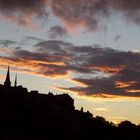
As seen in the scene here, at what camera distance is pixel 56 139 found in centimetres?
9519

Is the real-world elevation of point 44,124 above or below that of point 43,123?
below

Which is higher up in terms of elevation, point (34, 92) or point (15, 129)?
point (34, 92)

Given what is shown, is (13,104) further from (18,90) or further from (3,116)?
(18,90)

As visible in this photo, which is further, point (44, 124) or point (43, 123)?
point (43, 123)

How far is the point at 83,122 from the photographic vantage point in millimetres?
154250

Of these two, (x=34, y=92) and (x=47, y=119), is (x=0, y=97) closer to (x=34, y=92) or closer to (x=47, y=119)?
(x=47, y=119)

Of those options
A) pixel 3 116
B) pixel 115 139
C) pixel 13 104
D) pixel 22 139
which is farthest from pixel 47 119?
pixel 22 139

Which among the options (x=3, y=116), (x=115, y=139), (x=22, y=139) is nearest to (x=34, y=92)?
(x=3, y=116)

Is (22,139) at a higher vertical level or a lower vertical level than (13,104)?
lower

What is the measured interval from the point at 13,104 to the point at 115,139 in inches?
1325

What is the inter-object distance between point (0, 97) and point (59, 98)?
50736mm

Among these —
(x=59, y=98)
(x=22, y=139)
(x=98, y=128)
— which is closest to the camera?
(x=22, y=139)

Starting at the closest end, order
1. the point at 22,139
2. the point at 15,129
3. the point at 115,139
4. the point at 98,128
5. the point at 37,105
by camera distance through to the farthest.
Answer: the point at 22,139
the point at 15,129
the point at 115,139
the point at 98,128
the point at 37,105

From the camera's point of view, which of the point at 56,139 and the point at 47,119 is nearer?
the point at 56,139
